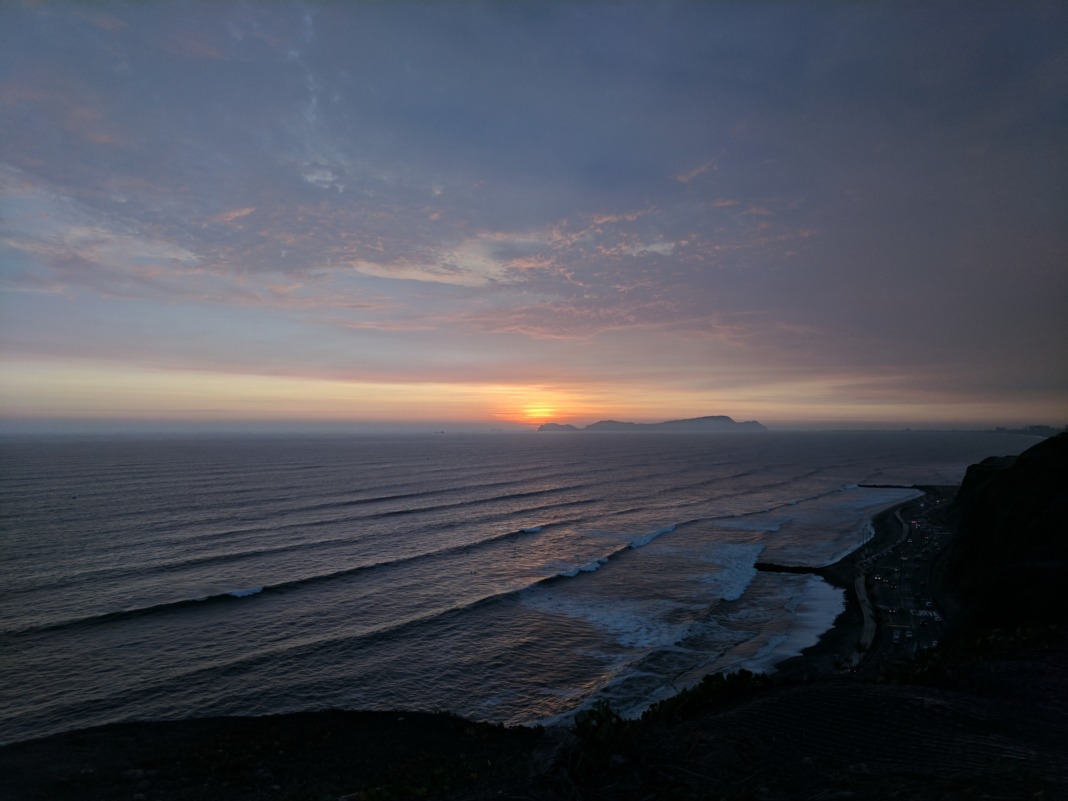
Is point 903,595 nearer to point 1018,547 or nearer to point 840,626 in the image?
point 840,626

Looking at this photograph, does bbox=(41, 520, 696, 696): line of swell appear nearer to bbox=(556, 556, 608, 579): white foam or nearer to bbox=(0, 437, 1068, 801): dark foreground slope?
bbox=(556, 556, 608, 579): white foam

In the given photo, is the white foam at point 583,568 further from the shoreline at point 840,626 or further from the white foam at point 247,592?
the white foam at point 247,592

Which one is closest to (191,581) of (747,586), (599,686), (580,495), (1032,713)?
(599,686)

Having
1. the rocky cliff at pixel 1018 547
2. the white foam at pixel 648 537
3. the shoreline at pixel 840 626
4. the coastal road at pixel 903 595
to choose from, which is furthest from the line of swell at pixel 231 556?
the rocky cliff at pixel 1018 547

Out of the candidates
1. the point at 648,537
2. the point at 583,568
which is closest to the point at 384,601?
the point at 583,568

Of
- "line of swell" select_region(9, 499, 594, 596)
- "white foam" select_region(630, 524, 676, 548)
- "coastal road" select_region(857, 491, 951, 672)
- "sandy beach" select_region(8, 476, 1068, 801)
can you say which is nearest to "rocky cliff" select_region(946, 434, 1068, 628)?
"coastal road" select_region(857, 491, 951, 672)
